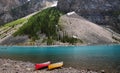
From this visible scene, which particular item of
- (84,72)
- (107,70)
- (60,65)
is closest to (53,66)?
(60,65)

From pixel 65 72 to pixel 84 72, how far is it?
3888mm

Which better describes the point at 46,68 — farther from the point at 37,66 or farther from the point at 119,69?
the point at 119,69

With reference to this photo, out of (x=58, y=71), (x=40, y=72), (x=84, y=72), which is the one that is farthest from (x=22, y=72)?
(x=84, y=72)

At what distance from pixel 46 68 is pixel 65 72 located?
826cm

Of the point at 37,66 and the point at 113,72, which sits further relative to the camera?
the point at 37,66

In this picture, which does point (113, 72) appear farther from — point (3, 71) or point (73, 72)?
point (3, 71)

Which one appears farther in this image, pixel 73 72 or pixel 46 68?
pixel 46 68

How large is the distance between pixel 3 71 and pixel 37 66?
28.1ft

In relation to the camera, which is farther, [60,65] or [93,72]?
[60,65]

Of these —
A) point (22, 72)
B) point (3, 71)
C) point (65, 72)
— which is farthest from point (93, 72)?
point (3, 71)

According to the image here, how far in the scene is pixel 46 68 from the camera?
187 feet

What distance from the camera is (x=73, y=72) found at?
5062cm

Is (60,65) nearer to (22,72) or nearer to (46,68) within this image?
(46,68)

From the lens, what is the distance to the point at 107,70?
5491 centimetres
